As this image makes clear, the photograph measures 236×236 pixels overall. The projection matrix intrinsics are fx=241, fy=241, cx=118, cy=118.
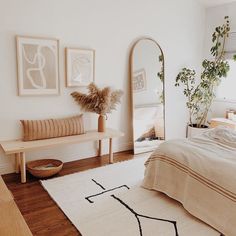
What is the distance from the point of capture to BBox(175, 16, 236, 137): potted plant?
420cm

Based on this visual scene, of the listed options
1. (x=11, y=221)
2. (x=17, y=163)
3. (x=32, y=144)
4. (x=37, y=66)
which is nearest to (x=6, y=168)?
(x=17, y=163)

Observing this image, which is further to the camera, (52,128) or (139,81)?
(139,81)

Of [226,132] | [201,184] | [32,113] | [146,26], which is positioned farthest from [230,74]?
[32,113]

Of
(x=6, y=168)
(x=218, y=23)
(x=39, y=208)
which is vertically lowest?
(x=39, y=208)

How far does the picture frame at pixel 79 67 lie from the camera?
316cm

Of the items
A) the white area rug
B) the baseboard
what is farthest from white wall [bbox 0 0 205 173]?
the white area rug

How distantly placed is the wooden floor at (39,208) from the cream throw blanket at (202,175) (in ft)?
3.14

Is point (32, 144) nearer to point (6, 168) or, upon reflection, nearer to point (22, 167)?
point (22, 167)

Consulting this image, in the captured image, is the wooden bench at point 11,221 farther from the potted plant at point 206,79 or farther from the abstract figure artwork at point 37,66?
the potted plant at point 206,79

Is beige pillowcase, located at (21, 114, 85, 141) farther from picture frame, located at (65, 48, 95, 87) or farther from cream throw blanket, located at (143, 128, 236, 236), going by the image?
cream throw blanket, located at (143, 128, 236, 236)

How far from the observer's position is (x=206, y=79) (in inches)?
170

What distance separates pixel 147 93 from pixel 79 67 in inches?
49.2

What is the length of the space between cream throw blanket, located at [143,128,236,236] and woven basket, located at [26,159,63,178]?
1.09 metres

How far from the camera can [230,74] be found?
449 centimetres
